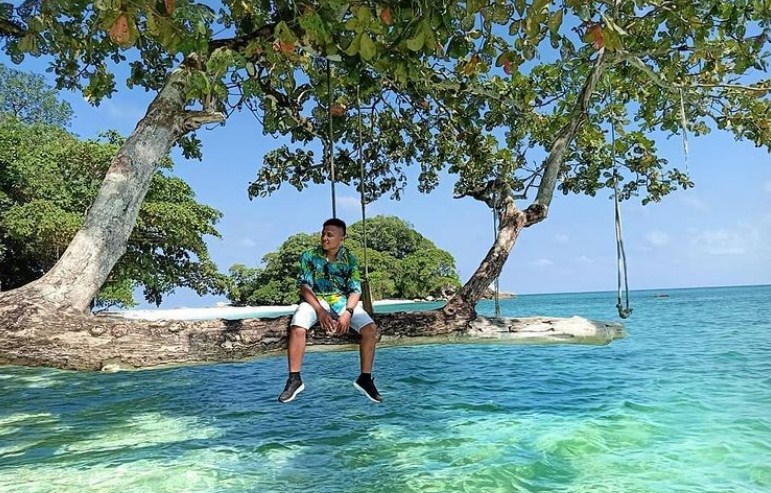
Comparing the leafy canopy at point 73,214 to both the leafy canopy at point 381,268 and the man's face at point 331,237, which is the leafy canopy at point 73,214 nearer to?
the man's face at point 331,237

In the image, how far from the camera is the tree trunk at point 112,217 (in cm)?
414

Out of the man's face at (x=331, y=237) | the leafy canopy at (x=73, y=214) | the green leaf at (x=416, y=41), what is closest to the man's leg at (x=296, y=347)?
the man's face at (x=331, y=237)

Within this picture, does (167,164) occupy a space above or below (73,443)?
above

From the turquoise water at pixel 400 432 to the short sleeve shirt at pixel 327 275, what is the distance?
1316 millimetres

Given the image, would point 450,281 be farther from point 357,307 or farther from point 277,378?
point 357,307

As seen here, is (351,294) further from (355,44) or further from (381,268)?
(381,268)

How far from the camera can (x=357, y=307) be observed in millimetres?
4602

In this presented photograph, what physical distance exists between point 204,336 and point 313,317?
0.80m

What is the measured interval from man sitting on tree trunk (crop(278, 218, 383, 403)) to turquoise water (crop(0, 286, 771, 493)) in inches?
27.9

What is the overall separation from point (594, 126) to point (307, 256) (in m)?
4.90

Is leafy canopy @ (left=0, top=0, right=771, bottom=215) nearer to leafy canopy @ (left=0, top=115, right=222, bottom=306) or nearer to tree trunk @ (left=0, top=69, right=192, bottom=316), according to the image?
tree trunk @ (left=0, top=69, right=192, bottom=316)

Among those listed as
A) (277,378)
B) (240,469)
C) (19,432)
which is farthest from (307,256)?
(277,378)

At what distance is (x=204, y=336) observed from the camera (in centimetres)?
423

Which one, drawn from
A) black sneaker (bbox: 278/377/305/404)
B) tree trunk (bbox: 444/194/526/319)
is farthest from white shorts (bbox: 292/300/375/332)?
tree trunk (bbox: 444/194/526/319)
